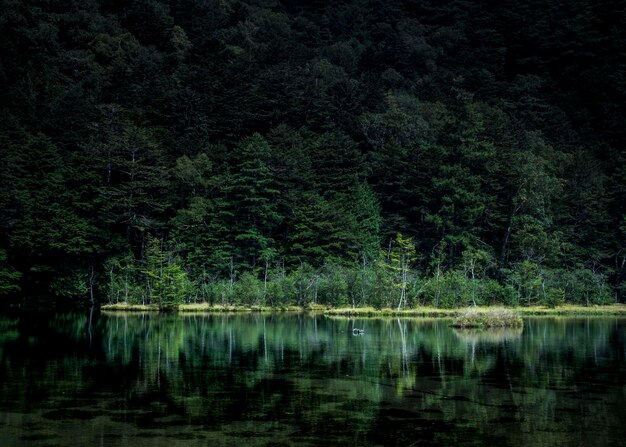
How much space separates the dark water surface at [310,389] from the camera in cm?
1527

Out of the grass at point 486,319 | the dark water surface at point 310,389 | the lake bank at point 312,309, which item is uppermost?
the lake bank at point 312,309

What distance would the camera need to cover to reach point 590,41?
354 feet

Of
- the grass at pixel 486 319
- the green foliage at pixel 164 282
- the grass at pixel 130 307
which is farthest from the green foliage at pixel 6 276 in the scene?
the grass at pixel 486 319

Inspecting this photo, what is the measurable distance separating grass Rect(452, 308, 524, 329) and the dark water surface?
3766 millimetres

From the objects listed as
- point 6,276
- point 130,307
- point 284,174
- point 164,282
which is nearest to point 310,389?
point 164,282

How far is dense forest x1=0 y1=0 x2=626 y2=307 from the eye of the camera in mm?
60531

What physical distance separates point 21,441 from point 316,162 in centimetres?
6379

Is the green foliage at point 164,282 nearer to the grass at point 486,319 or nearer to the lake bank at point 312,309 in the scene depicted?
the lake bank at point 312,309

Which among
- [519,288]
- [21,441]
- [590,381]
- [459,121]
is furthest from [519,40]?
[21,441]

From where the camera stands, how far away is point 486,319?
42.0m

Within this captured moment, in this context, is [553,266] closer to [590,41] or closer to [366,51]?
[590,41]

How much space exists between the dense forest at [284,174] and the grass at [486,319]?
1080 centimetres

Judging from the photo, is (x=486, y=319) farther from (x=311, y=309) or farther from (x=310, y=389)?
(x=310, y=389)

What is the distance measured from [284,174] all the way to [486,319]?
34545 millimetres
